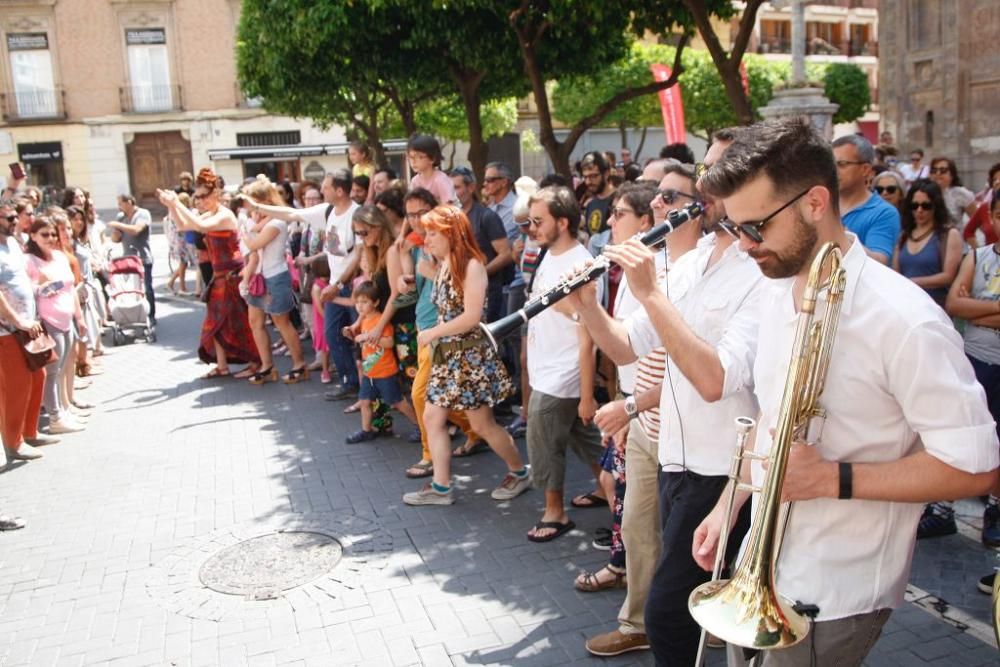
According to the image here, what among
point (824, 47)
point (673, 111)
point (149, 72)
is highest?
point (824, 47)

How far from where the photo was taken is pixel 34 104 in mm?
34625

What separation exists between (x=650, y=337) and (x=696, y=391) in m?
0.56

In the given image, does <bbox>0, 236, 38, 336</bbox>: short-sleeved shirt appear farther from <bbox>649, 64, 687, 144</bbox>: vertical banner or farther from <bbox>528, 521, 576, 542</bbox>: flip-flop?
<bbox>649, 64, 687, 144</bbox>: vertical banner

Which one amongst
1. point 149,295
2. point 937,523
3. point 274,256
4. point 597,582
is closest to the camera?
point 597,582

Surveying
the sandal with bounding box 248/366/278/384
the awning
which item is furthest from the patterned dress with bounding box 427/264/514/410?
the awning

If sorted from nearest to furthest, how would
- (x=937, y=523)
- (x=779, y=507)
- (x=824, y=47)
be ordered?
1. (x=779, y=507)
2. (x=937, y=523)
3. (x=824, y=47)

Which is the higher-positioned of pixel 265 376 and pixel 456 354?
pixel 456 354

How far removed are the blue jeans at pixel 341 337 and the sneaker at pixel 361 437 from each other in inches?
50.2

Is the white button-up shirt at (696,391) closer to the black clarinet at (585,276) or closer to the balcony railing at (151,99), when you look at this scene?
the black clarinet at (585,276)

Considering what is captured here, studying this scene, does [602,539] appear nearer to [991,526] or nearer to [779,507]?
[991,526]

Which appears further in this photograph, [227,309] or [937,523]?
[227,309]

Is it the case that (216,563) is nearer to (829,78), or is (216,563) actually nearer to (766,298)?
(766,298)

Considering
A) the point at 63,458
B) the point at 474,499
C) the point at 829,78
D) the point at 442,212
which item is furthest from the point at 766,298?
the point at 829,78

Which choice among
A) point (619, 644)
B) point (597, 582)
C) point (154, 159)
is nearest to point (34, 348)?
point (597, 582)
